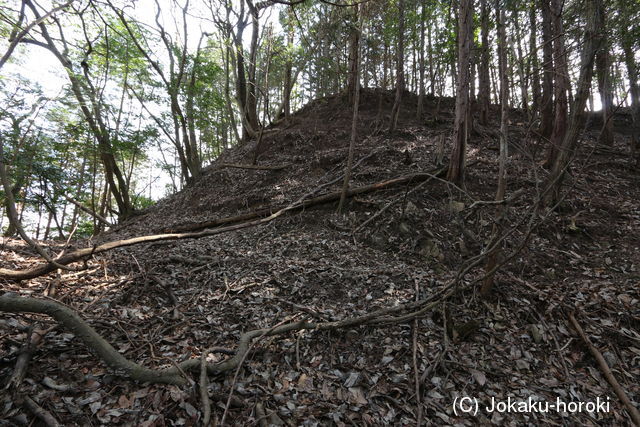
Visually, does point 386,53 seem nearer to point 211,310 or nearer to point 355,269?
point 355,269

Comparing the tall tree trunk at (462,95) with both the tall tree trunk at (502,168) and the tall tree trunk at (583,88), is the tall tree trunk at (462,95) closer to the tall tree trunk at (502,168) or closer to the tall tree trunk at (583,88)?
the tall tree trunk at (502,168)

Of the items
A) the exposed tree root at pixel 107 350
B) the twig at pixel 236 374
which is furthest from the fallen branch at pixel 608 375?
the exposed tree root at pixel 107 350

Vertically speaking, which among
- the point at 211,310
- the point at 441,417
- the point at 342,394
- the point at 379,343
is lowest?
the point at 441,417

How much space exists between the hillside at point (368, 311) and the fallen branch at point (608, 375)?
0.09 metres

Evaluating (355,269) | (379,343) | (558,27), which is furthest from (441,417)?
(558,27)

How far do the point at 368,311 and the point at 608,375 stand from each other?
2.68 meters

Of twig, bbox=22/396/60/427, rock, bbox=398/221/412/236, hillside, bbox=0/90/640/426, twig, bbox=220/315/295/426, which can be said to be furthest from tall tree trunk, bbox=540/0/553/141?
twig, bbox=22/396/60/427

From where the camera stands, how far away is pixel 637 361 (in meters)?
3.31

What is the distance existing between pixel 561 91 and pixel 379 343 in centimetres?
861

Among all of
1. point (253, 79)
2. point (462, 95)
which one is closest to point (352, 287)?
point (462, 95)

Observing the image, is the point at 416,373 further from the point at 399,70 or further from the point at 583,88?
the point at 399,70

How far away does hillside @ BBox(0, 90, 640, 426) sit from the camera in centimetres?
272

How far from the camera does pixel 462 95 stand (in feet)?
20.1

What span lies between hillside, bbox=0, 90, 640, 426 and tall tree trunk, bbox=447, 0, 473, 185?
21.0 inches
